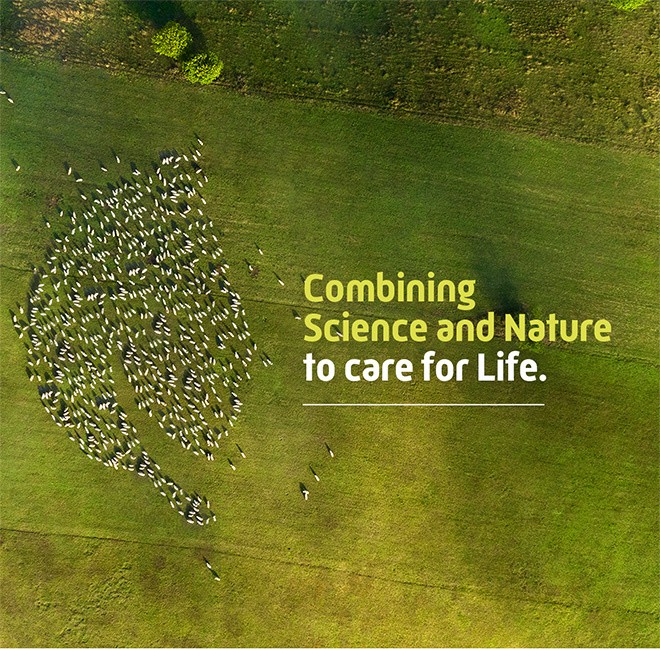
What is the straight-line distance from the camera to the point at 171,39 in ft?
39.7

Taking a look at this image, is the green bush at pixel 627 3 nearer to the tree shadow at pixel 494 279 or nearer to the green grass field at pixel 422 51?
the green grass field at pixel 422 51

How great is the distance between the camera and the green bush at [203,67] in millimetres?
12152

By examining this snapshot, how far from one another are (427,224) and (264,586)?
10.3 metres

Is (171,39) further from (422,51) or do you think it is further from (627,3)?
(627,3)

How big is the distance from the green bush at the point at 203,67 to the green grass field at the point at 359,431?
0.48 meters

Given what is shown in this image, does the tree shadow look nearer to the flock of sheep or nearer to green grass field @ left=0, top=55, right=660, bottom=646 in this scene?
green grass field @ left=0, top=55, right=660, bottom=646

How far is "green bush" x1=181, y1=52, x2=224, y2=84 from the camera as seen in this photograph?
478 inches

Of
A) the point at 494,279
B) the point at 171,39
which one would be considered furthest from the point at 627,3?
the point at 171,39

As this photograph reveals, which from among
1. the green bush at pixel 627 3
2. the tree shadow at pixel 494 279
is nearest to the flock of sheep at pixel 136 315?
the tree shadow at pixel 494 279

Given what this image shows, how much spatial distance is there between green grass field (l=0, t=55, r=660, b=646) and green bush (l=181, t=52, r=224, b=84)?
0.48 m

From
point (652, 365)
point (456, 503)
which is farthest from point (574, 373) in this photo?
point (456, 503)

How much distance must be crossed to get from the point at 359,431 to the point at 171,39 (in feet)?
35.4

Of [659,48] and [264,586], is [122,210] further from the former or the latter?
[659,48]

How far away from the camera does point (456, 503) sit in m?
12.8
